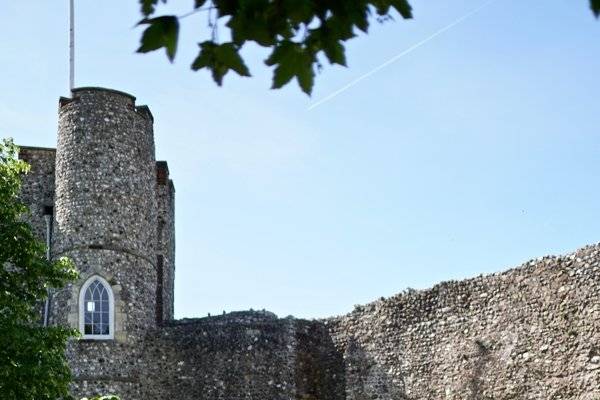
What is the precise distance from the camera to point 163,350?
24.8 meters

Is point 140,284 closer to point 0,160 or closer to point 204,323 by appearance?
point 204,323

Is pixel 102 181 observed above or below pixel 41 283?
above

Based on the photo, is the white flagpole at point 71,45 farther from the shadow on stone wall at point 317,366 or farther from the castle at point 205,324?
the shadow on stone wall at point 317,366

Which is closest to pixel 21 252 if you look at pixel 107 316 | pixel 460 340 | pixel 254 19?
pixel 107 316

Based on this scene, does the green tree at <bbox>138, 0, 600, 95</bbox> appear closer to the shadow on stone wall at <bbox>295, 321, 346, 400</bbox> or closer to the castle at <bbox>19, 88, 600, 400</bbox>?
the castle at <bbox>19, 88, 600, 400</bbox>

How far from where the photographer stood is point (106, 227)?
2484 centimetres

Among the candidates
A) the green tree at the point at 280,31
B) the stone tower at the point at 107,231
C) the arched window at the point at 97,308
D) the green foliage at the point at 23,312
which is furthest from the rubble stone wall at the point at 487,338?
the green tree at the point at 280,31

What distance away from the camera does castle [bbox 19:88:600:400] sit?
73.5 feet

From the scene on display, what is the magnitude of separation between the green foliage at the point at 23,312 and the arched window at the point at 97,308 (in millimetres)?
5915

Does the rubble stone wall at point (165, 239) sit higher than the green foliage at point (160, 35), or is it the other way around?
the rubble stone wall at point (165, 239)

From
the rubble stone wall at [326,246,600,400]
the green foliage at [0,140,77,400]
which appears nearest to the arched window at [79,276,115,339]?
the rubble stone wall at [326,246,600,400]

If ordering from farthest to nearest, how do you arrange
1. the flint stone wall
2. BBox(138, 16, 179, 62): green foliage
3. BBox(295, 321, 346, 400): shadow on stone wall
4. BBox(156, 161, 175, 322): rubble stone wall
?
BBox(156, 161, 175, 322): rubble stone wall, BBox(295, 321, 346, 400): shadow on stone wall, the flint stone wall, BBox(138, 16, 179, 62): green foliage

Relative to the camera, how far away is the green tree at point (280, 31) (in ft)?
17.7

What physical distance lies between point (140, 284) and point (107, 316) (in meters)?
1.06
